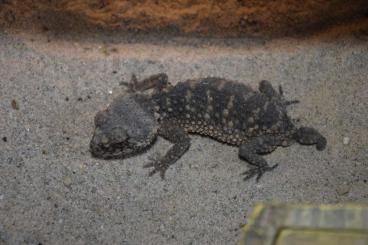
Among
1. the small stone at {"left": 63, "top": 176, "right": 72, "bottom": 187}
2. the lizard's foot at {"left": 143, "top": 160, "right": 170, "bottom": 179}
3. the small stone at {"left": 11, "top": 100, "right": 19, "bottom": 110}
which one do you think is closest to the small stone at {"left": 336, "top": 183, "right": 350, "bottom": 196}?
the lizard's foot at {"left": 143, "top": 160, "right": 170, "bottom": 179}

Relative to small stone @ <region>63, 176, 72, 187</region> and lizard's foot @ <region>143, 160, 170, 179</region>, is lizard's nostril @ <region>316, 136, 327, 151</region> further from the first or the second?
small stone @ <region>63, 176, 72, 187</region>

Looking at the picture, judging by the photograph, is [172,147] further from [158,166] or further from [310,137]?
[310,137]

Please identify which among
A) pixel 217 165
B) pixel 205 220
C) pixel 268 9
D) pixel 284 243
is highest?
pixel 268 9

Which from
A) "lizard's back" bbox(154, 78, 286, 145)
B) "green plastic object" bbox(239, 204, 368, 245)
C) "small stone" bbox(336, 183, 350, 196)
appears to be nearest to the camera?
"green plastic object" bbox(239, 204, 368, 245)

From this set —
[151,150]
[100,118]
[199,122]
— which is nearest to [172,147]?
[151,150]

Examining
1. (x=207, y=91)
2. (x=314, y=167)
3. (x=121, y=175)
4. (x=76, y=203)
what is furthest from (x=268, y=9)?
(x=76, y=203)

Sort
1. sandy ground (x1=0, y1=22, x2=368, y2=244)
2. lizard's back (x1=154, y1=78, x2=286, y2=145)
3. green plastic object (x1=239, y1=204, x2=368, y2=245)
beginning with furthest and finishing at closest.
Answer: lizard's back (x1=154, y1=78, x2=286, y2=145) < sandy ground (x1=0, y1=22, x2=368, y2=244) < green plastic object (x1=239, y1=204, x2=368, y2=245)

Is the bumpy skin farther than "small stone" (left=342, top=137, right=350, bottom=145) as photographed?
No

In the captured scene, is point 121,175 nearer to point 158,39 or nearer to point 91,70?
point 91,70
